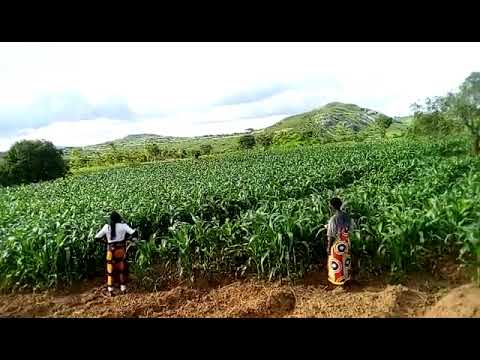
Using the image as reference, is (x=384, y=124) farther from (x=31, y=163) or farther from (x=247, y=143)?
(x=31, y=163)

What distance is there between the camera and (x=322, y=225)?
4.60 m

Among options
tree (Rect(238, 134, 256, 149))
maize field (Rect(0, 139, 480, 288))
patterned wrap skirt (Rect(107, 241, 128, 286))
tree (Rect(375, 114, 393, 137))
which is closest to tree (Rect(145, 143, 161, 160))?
tree (Rect(238, 134, 256, 149))

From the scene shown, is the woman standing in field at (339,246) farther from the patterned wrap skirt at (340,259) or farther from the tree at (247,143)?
the tree at (247,143)

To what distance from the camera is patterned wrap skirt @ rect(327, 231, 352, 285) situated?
406 cm

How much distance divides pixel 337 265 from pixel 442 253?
108 cm

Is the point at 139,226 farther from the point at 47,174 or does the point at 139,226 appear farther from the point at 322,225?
the point at 47,174

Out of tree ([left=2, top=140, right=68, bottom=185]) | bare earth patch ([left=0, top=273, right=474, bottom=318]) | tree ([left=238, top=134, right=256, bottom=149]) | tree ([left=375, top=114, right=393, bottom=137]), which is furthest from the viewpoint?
tree ([left=238, top=134, right=256, bottom=149])

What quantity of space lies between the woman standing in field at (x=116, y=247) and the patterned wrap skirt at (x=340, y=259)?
2.06 meters

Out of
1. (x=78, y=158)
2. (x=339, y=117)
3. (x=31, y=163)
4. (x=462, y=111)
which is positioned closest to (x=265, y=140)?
(x=339, y=117)

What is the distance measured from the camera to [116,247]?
4.47 meters

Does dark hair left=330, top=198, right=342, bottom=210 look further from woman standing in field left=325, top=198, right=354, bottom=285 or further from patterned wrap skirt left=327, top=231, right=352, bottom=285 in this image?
patterned wrap skirt left=327, top=231, right=352, bottom=285

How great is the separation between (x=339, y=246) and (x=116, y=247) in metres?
2.32
